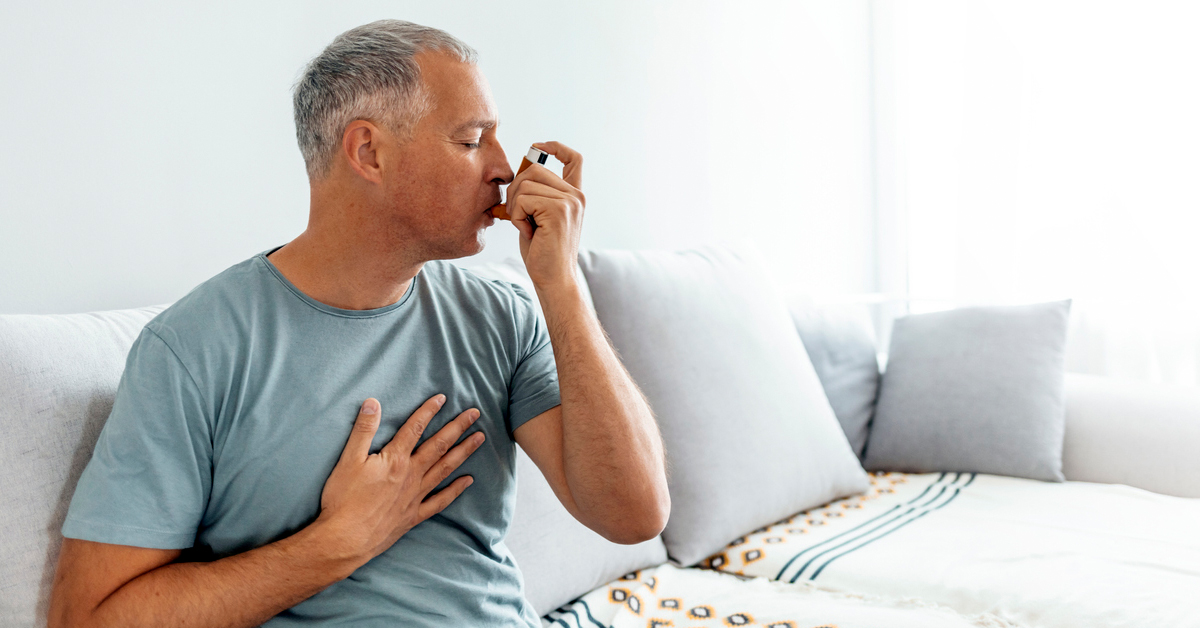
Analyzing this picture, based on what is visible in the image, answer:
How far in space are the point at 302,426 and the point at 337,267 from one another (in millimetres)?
190

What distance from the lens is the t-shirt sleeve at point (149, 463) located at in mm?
810

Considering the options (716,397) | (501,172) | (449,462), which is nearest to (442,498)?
(449,462)

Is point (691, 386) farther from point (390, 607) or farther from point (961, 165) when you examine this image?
point (961, 165)

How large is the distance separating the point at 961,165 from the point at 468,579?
243cm

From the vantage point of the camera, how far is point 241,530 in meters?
0.92

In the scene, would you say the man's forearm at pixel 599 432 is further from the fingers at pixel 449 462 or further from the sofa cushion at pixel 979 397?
the sofa cushion at pixel 979 397

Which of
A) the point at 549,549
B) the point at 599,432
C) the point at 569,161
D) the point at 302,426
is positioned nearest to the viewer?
the point at 302,426

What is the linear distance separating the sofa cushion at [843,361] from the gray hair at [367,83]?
1362 millimetres

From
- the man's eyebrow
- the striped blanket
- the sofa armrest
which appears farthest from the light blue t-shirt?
the sofa armrest

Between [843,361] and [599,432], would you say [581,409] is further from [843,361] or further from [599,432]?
[843,361]

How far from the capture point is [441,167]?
101 cm

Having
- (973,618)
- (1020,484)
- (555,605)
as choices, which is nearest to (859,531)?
(973,618)

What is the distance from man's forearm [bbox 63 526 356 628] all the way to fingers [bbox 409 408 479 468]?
0.14 m

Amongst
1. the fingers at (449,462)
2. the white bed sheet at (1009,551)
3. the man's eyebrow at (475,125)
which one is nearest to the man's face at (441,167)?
the man's eyebrow at (475,125)
